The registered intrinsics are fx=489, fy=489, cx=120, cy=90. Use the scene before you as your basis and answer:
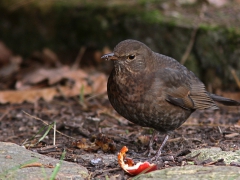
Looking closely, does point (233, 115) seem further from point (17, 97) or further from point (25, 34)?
point (25, 34)

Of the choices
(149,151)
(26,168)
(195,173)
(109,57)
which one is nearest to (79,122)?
(149,151)

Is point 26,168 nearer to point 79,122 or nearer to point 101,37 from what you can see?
point 79,122

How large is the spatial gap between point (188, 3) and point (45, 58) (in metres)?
2.62

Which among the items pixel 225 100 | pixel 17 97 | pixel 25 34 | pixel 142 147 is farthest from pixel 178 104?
pixel 25 34

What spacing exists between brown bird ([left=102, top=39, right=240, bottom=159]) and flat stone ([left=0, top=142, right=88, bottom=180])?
3.35ft

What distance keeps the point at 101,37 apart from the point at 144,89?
141 inches

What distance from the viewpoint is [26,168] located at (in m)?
3.70

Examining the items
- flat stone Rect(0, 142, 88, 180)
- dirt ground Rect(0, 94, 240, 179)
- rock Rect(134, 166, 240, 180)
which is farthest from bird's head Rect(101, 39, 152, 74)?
rock Rect(134, 166, 240, 180)

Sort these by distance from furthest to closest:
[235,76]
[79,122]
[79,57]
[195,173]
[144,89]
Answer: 1. [79,57]
2. [235,76]
3. [79,122]
4. [144,89]
5. [195,173]

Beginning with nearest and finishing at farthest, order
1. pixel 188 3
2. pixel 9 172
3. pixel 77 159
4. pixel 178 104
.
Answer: pixel 9 172
pixel 77 159
pixel 178 104
pixel 188 3

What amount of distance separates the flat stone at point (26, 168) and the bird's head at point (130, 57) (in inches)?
47.4

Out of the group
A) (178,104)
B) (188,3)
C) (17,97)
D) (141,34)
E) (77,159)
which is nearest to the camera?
(77,159)

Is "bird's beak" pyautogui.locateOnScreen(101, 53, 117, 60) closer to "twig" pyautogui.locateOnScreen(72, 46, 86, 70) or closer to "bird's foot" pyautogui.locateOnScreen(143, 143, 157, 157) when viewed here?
"bird's foot" pyautogui.locateOnScreen(143, 143, 157, 157)

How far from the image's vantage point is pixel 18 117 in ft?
20.0
